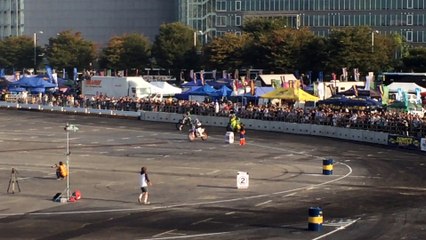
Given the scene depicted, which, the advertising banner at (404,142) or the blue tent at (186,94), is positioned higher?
the blue tent at (186,94)

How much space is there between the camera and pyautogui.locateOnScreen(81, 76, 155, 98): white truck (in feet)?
308

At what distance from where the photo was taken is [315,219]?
28891 mm

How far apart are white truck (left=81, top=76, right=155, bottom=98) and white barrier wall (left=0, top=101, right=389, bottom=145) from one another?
442 cm

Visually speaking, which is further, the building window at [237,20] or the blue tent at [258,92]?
the building window at [237,20]

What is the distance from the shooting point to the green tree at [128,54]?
464ft

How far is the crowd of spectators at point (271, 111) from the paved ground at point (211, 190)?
9.91 feet

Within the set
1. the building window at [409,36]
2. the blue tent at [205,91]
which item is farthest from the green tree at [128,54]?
the blue tent at [205,91]

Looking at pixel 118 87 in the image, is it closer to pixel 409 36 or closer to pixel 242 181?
pixel 242 181

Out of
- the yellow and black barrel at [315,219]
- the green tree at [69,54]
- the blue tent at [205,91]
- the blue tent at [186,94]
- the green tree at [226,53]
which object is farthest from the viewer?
the green tree at [69,54]

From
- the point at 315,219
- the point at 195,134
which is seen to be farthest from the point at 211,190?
the point at 195,134

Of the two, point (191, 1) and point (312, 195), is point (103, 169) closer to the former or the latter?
point (312, 195)

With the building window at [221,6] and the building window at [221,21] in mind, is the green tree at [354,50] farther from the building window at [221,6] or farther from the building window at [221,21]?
the building window at [221,21]

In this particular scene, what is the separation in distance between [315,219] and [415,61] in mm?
95133

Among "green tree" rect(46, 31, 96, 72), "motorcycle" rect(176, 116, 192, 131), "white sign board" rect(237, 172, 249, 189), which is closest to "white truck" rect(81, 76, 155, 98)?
"motorcycle" rect(176, 116, 192, 131)
